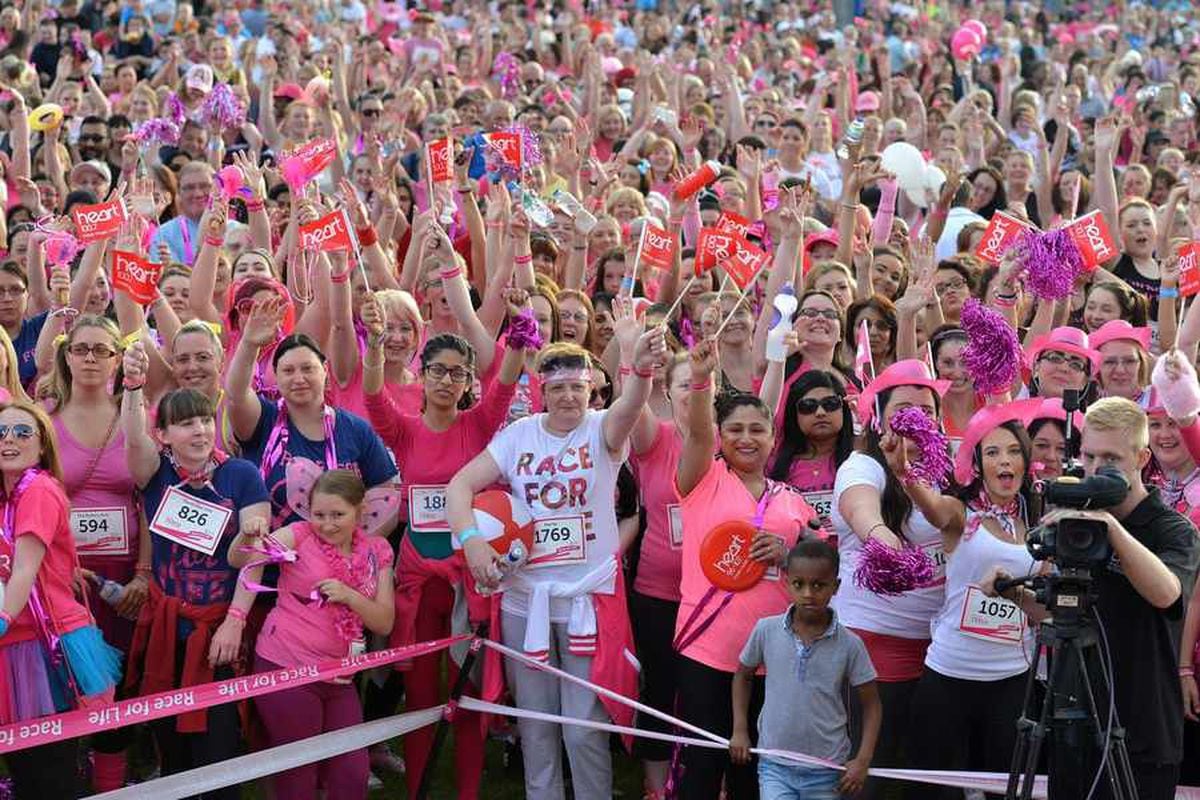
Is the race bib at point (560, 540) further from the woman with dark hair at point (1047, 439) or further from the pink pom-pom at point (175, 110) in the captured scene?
the pink pom-pom at point (175, 110)

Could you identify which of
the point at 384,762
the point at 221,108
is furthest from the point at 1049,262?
the point at 221,108

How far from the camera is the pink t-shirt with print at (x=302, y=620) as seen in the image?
5988mm

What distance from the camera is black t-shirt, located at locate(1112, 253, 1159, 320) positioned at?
9102mm

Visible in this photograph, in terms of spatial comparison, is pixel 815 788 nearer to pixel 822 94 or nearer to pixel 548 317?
pixel 548 317

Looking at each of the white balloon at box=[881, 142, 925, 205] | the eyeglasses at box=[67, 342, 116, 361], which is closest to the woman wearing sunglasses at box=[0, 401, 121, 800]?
the eyeglasses at box=[67, 342, 116, 361]

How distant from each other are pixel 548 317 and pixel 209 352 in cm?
141

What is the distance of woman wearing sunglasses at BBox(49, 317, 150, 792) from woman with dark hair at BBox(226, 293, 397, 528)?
446mm

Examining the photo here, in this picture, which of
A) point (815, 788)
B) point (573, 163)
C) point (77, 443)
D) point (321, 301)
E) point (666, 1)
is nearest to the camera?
point (815, 788)

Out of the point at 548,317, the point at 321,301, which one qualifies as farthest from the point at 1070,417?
the point at 321,301

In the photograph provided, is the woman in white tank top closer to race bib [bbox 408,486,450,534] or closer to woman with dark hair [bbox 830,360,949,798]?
woman with dark hair [bbox 830,360,949,798]

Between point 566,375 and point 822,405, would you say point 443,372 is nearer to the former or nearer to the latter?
point 566,375

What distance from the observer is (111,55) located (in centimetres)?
1634

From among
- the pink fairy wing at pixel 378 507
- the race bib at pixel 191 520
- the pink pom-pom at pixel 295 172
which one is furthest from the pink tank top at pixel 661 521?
the pink pom-pom at pixel 295 172

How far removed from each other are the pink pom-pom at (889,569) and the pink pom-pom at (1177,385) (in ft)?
3.27
